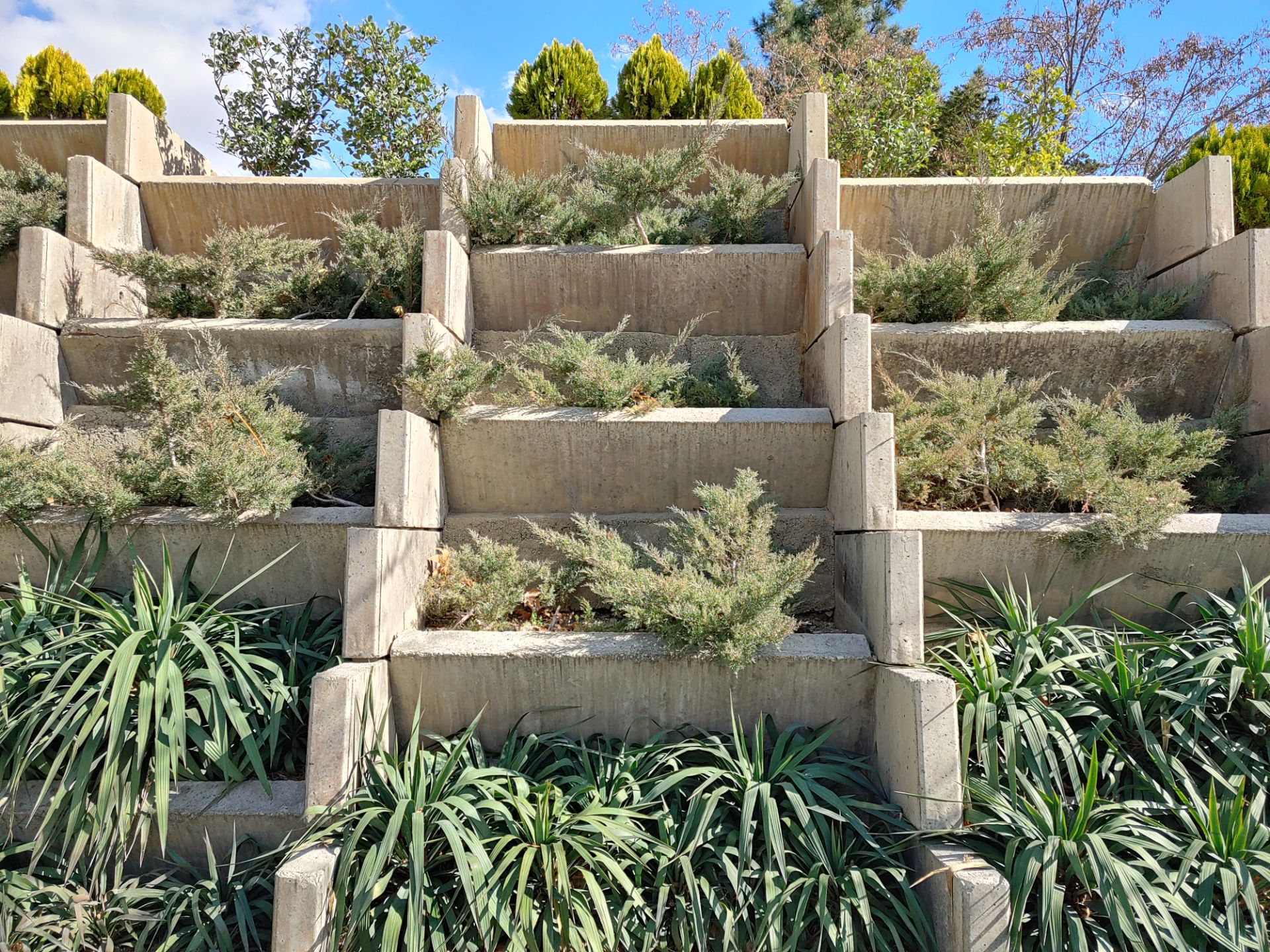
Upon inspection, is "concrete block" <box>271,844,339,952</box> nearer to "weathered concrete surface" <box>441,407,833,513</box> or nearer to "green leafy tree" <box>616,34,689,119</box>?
"weathered concrete surface" <box>441,407,833,513</box>

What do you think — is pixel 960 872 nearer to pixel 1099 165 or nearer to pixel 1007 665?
pixel 1007 665

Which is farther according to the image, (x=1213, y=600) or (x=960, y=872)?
(x=1213, y=600)

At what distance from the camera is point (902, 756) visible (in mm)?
2814

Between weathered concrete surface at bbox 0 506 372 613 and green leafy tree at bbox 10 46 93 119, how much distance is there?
4.70m

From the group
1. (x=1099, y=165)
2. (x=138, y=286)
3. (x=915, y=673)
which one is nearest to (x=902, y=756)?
(x=915, y=673)

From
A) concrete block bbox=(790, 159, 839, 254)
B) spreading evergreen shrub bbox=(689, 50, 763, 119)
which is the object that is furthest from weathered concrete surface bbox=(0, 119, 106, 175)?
concrete block bbox=(790, 159, 839, 254)

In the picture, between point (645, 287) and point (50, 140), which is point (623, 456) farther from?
point (50, 140)

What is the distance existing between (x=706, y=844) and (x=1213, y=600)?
8.35ft

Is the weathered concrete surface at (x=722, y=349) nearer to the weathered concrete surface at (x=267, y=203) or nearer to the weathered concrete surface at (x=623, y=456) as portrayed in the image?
the weathered concrete surface at (x=623, y=456)

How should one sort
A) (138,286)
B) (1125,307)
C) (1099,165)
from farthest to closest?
(1099,165), (138,286), (1125,307)

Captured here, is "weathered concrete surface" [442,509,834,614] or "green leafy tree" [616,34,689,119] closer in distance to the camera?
"weathered concrete surface" [442,509,834,614]

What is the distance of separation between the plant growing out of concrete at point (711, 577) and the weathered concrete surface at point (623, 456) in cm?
28

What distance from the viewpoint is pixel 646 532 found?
386cm

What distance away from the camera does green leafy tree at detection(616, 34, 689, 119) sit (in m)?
6.32
